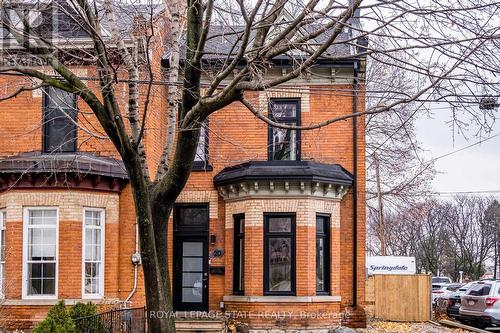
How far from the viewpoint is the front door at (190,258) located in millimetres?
22359

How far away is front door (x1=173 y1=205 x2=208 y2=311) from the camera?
22359 millimetres

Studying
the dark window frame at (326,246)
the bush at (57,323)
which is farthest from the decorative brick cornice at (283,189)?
the bush at (57,323)

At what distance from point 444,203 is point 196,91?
81.6m

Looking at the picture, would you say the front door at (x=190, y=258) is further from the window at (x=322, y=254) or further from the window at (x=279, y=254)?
the window at (x=322, y=254)

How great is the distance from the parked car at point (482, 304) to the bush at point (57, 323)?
15030 millimetres

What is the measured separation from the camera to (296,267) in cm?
2097

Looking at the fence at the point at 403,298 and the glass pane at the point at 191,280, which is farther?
the fence at the point at 403,298

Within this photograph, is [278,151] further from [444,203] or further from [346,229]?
[444,203]

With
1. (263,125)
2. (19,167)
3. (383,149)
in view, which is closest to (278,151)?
(263,125)

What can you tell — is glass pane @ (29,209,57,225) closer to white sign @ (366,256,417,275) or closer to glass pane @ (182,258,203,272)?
glass pane @ (182,258,203,272)

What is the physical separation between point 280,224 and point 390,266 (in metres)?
18.7

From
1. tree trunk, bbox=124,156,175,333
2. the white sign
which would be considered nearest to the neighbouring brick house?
tree trunk, bbox=124,156,175,333

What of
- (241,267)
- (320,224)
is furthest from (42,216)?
(320,224)

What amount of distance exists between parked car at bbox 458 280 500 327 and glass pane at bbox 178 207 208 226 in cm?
998
